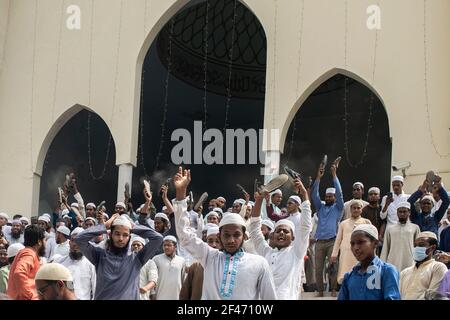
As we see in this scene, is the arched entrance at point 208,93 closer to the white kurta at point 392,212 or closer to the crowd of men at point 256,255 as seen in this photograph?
the crowd of men at point 256,255

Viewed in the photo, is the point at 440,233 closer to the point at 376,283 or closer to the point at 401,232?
the point at 401,232

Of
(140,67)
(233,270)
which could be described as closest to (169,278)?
(233,270)

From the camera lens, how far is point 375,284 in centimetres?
436

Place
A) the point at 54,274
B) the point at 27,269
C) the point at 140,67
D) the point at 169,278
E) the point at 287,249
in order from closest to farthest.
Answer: the point at 54,274 → the point at 27,269 → the point at 287,249 → the point at 169,278 → the point at 140,67

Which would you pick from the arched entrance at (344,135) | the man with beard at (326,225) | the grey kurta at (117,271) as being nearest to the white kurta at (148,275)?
the grey kurta at (117,271)

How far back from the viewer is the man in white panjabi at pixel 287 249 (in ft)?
19.0

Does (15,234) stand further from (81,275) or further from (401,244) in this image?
(401,244)

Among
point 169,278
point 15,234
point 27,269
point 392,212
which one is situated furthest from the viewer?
point 15,234

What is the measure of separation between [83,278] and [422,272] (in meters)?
2.98

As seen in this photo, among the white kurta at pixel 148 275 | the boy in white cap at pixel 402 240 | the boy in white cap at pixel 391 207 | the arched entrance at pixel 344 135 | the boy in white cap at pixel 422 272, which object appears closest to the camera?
the boy in white cap at pixel 422 272

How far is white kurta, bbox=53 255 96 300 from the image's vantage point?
684 cm

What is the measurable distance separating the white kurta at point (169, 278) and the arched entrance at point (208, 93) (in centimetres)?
1095

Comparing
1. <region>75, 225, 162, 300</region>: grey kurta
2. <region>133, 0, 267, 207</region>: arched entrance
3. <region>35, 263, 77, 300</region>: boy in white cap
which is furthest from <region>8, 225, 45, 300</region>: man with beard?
<region>133, 0, 267, 207</region>: arched entrance
